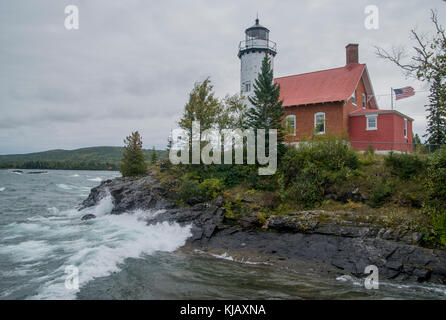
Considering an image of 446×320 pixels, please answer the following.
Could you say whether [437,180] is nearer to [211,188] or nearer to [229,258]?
[229,258]

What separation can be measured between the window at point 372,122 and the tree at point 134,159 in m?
22.4

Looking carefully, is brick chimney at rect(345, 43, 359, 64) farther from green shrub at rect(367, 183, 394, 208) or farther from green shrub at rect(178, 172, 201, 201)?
green shrub at rect(178, 172, 201, 201)

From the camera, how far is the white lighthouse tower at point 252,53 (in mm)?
28938

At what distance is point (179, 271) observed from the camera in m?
10.2

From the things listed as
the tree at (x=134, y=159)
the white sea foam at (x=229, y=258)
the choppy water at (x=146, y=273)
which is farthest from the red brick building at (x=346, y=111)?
the tree at (x=134, y=159)

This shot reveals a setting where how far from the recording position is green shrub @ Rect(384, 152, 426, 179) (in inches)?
557

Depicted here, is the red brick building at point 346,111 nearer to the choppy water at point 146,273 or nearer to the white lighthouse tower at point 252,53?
the white lighthouse tower at point 252,53

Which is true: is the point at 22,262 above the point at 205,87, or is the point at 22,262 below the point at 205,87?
below

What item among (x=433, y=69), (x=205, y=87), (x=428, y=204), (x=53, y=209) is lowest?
(x=53, y=209)

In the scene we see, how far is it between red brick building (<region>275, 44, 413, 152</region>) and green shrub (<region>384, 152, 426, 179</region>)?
6866 mm
